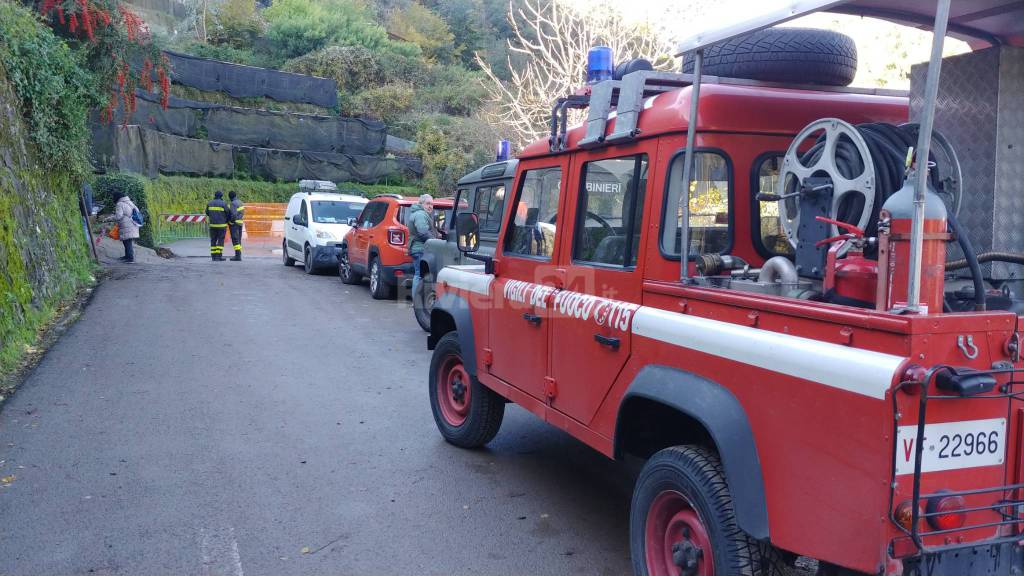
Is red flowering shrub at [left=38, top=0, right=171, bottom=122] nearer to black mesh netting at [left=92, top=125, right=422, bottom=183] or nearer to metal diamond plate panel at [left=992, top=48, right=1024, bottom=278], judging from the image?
black mesh netting at [left=92, top=125, right=422, bottom=183]

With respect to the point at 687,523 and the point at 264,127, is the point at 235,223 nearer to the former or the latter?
the point at 264,127

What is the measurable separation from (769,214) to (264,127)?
1180 inches

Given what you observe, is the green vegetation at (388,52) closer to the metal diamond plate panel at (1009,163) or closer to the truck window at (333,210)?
the truck window at (333,210)

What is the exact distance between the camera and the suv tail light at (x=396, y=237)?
13.6 m

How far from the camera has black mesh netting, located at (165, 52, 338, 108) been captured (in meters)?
31.4

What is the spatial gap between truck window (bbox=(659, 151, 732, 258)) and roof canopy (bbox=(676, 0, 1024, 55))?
1.76 ft

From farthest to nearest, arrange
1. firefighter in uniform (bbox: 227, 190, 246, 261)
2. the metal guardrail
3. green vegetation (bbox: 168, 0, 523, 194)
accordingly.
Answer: green vegetation (bbox: 168, 0, 523, 194)
the metal guardrail
firefighter in uniform (bbox: 227, 190, 246, 261)

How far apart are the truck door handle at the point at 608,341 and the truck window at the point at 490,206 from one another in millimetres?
5652

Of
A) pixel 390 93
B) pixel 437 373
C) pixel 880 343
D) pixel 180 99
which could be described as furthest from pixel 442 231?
pixel 390 93

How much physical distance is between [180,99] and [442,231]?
2186 cm

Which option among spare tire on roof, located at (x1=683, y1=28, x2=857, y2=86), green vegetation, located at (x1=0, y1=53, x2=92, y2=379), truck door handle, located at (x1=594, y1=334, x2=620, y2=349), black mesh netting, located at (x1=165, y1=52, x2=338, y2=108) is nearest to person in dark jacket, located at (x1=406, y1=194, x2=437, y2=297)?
green vegetation, located at (x1=0, y1=53, x2=92, y2=379)

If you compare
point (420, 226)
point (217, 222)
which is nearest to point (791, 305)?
point (420, 226)

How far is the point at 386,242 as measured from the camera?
13.7 metres

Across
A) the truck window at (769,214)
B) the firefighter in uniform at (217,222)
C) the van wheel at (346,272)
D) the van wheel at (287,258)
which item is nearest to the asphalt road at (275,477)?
the truck window at (769,214)
